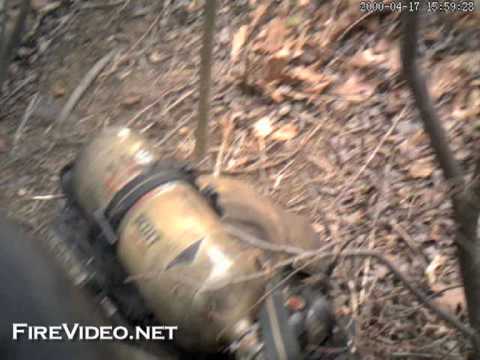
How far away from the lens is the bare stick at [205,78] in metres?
2.89

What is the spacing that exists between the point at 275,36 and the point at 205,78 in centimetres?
86

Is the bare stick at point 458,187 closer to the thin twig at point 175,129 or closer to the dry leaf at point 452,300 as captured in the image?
the dry leaf at point 452,300

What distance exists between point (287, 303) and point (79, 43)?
2584 millimetres

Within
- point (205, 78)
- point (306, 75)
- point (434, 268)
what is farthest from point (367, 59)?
point (434, 268)

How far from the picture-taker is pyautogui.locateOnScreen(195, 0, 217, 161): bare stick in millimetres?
2887

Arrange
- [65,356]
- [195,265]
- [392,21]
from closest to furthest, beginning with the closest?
[65,356], [195,265], [392,21]

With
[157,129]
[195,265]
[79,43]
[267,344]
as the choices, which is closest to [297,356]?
[267,344]

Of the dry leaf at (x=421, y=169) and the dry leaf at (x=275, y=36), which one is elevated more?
the dry leaf at (x=275, y=36)

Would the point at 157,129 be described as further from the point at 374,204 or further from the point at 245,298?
the point at 245,298

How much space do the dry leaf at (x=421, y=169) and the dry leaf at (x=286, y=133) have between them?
613 mm

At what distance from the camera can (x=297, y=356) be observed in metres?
2.11

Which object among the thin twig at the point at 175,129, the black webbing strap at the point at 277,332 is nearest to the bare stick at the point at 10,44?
the thin twig at the point at 175,129

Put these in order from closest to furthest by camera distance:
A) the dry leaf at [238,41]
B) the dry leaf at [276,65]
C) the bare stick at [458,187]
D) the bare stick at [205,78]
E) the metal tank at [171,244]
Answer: the bare stick at [458,187] → the metal tank at [171,244] → the bare stick at [205,78] → the dry leaf at [276,65] → the dry leaf at [238,41]

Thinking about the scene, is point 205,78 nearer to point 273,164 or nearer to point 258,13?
point 273,164
